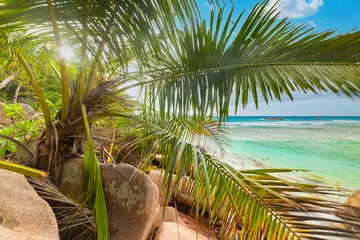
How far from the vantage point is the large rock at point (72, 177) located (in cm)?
167

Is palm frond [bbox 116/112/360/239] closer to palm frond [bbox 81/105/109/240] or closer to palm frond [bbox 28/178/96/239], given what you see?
palm frond [bbox 81/105/109/240]

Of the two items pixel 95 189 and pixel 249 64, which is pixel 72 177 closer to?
pixel 95 189

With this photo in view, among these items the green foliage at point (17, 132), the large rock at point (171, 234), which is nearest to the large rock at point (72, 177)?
the green foliage at point (17, 132)

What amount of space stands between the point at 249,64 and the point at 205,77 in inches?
10.6

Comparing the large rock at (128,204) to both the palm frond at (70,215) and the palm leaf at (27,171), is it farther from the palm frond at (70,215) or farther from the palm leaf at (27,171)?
the palm leaf at (27,171)

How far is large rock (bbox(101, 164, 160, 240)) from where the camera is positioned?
1.56 metres

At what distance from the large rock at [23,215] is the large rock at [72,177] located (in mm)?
492

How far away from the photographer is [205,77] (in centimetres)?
130

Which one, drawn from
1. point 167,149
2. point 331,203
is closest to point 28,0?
point 167,149

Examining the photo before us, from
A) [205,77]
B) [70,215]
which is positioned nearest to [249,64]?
[205,77]

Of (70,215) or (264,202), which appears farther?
(70,215)

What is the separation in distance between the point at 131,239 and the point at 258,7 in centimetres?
177

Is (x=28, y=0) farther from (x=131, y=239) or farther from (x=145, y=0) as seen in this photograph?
(x=131, y=239)

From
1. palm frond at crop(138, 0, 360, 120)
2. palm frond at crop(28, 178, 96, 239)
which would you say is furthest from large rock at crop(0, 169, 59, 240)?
palm frond at crop(138, 0, 360, 120)
